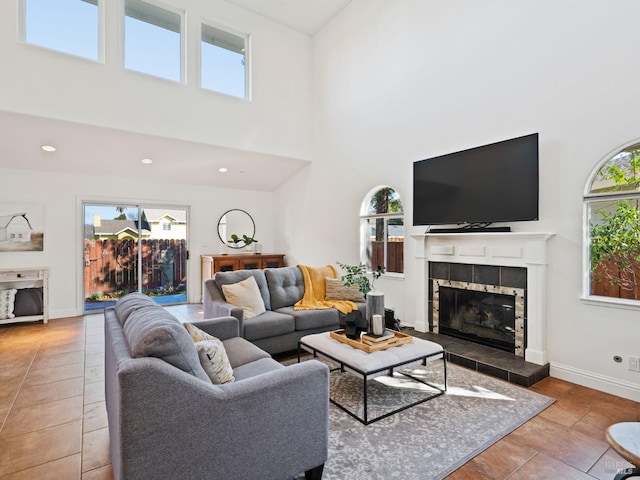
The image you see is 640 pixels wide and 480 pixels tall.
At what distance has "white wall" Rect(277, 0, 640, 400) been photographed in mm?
2877

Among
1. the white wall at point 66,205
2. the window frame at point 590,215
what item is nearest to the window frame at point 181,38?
the white wall at point 66,205

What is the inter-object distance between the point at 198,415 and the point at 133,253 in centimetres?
560

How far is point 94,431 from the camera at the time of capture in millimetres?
2307

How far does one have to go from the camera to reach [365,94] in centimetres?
530

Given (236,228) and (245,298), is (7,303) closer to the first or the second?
(236,228)

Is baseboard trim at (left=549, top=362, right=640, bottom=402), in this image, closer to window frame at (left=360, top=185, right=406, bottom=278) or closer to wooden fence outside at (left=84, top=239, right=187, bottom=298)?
window frame at (left=360, top=185, right=406, bottom=278)

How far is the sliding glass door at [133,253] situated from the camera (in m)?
5.84

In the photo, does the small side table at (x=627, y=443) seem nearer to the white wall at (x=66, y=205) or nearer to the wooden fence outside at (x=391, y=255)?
the wooden fence outside at (x=391, y=255)

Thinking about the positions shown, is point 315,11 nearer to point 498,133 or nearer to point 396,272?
point 498,133

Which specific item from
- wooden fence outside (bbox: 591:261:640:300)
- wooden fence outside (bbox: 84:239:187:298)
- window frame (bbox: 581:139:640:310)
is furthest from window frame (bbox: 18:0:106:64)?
wooden fence outside (bbox: 591:261:640:300)

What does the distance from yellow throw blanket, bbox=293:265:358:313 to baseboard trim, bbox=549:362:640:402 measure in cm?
208

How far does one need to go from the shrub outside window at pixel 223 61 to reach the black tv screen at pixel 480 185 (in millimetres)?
3413

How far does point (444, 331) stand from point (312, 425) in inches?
113

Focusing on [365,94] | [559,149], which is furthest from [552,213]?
[365,94]
